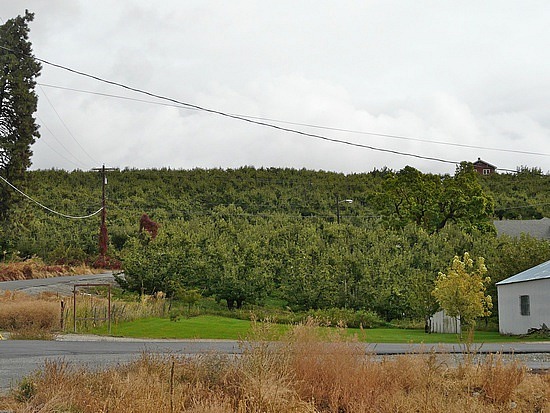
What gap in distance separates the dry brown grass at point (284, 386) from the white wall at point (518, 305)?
2058 centimetres

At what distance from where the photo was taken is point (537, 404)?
42.7 ft

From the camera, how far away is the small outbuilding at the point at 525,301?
1298 inches

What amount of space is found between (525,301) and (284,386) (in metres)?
26.0

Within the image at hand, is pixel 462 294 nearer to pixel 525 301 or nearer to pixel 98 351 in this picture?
pixel 525 301

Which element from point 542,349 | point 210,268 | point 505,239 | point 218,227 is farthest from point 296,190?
point 542,349

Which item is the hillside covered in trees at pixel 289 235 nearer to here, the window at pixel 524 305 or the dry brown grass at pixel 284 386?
the window at pixel 524 305

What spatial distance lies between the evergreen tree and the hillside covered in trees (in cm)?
201

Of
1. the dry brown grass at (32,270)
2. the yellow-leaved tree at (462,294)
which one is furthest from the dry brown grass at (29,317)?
the dry brown grass at (32,270)

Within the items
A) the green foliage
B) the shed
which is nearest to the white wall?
the shed

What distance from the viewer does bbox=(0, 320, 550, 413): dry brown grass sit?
10547 millimetres

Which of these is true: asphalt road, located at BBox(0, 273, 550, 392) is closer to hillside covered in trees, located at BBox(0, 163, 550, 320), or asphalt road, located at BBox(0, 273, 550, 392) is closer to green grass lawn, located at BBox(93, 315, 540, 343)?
green grass lawn, located at BBox(93, 315, 540, 343)

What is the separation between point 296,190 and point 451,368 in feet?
281

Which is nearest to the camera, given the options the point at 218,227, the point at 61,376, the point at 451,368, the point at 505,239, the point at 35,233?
the point at 61,376

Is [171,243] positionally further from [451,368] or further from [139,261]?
[451,368]
